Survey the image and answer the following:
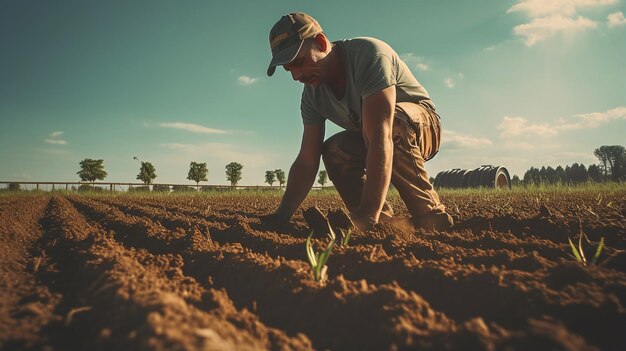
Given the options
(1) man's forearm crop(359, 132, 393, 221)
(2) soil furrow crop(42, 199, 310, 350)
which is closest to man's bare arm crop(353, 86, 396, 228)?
(1) man's forearm crop(359, 132, 393, 221)

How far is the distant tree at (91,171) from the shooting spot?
3359cm

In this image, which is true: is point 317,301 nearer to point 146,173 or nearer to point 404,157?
point 404,157

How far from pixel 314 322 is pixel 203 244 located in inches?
42.5

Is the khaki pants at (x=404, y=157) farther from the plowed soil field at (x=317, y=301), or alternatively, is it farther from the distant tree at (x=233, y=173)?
the distant tree at (x=233, y=173)

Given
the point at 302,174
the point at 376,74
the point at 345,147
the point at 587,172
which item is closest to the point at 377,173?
the point at 376,74

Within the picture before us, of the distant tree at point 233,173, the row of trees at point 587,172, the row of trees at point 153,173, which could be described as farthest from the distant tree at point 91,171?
the row of trees at point 587,172

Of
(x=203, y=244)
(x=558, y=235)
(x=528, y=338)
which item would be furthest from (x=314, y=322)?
A: (x=558, y=235)

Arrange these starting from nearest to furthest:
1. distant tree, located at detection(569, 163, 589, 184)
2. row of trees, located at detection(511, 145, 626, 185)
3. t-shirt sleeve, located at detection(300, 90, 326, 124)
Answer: t-shirt sleeve, located at detection(300, 90, 326, 124)
row of trees, located at detection(511, 145, 626, 185)
distant tree, located at detection(569, 163, 589, 184)

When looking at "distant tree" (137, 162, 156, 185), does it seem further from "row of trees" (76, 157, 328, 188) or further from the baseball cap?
the baseball cap

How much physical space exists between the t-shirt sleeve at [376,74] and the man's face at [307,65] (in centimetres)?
25

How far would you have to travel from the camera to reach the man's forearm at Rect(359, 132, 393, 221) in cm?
208

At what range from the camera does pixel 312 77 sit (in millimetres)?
2377

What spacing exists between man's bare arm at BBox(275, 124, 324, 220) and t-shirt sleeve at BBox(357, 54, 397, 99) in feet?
2.40

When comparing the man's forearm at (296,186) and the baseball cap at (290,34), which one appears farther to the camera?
the man's forearm at (296,186)
